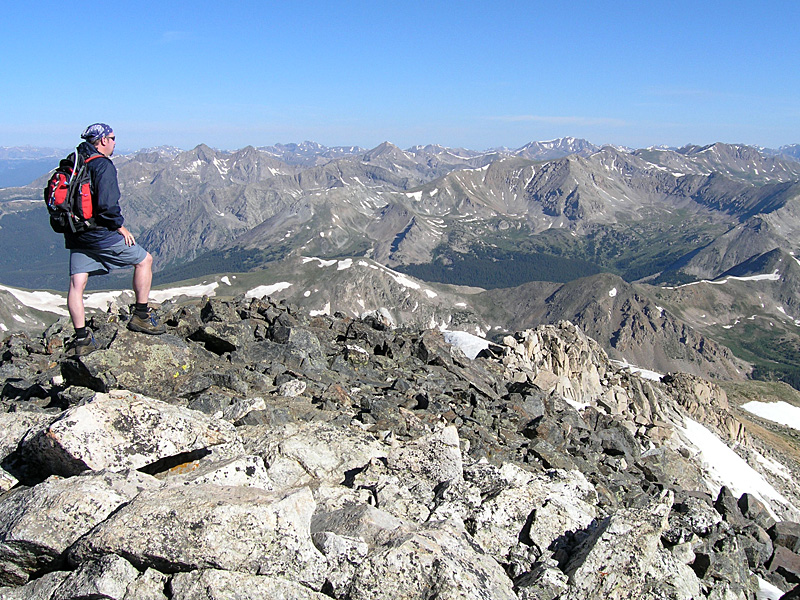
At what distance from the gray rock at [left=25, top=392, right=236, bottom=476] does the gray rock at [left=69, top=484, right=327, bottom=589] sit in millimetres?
1964

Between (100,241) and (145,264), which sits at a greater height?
(100,241)

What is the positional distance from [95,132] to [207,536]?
1011 centimetres

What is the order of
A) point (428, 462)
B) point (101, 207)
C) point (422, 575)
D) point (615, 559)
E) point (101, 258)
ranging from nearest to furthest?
point (422, 575)
point (615, 559)
point (428, 462)
point (101, 207)
point (101, 258)

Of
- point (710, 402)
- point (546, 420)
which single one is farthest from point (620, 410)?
point (546, 420)

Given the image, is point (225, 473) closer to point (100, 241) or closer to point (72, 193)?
point (100, 241)

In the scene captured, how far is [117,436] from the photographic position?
32.1ft

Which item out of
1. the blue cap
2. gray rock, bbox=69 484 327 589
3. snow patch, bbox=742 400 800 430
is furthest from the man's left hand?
snow patch, bbox=742 400 800 430

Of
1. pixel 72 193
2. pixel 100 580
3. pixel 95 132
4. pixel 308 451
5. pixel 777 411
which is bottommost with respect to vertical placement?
pixel 777 411

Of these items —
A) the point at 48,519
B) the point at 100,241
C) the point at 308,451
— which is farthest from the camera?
the point at 100,241

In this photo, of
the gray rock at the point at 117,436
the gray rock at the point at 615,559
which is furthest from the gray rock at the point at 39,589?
the gray rock at the point at 615,559

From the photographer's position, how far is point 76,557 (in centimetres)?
757

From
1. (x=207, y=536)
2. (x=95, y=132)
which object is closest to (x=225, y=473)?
(x=207, y=536)

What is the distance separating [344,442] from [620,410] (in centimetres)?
4414

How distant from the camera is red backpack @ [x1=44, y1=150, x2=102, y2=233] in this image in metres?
12.1
